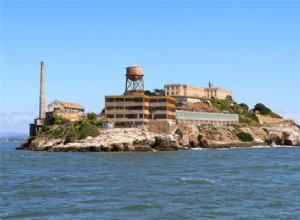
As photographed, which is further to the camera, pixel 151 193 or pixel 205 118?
pixel 205 118

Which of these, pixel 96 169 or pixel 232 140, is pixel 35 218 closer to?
pixel 96 169

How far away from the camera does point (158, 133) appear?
12250 cm

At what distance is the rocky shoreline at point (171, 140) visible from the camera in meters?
115

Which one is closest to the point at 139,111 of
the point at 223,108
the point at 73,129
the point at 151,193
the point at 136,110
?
the point at 136,110

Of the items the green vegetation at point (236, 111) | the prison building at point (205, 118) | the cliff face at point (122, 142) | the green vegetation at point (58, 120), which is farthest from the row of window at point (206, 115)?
the green vegetation at point (58, 120)

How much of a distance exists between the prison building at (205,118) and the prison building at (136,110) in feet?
→ 29.1

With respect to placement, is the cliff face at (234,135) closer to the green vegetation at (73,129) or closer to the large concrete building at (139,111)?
the large concrete building at (139,111)

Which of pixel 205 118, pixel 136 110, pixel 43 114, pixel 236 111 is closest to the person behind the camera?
pixel 136 110

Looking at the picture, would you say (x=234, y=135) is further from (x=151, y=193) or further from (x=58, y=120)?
(x=151, y=193)

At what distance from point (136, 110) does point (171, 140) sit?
12643 millimetres

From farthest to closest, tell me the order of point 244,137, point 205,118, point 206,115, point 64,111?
point 206,115
point 205,118
point 244,137
point 64,111

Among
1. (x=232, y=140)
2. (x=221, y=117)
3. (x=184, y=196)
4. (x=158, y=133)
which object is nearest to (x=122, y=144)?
(x=158, y=133)

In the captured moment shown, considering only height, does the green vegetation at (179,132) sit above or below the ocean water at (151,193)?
above

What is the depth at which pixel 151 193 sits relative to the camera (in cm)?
4319
